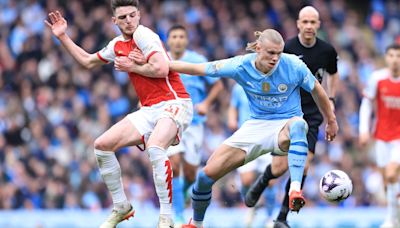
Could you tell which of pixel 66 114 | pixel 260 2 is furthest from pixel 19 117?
pixel 260 2

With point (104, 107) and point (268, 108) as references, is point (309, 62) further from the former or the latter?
point (104, 107)

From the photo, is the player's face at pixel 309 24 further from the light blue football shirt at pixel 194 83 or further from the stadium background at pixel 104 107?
the stadium background at pixel 104 107

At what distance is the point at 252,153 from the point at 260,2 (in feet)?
48.5

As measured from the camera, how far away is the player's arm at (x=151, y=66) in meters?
11.4

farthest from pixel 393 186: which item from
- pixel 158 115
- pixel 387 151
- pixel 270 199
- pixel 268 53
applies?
pixel 158 115

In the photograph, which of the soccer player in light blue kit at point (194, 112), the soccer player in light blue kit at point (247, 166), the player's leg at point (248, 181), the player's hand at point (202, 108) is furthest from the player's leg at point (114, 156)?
the player's leg at point (248, 181)

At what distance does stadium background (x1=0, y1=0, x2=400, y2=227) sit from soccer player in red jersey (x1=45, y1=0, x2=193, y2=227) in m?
5.81

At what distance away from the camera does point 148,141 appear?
11391mm

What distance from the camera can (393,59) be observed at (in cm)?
1527

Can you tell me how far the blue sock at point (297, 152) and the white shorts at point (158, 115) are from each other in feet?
4.23

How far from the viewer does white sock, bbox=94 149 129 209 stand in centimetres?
1164

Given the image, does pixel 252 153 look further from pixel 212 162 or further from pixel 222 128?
pixel 222 128

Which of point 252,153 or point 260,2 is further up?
point 260,2

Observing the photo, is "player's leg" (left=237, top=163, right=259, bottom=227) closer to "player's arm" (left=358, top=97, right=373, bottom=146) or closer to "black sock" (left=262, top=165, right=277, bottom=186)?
"player's arm" (left=358, top=97, right=373, bottom=146)
